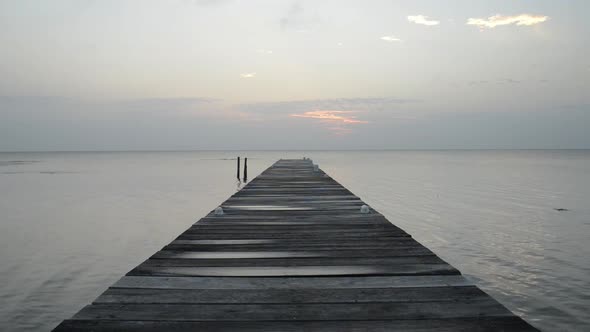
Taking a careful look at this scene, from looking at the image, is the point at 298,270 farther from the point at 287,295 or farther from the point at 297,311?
the point at 297,311

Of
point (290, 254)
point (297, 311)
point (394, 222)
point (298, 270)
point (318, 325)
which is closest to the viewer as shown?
point (318, 325)

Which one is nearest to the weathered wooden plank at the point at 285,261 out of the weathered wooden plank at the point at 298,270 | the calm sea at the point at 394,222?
the weathered wooden plank at the point at 298,270

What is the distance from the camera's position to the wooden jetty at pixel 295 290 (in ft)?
10.8

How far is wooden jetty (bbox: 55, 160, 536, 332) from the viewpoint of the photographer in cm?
330

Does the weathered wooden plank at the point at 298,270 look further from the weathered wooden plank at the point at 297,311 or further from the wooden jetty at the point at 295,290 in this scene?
the weathered wooden plank at the point at 297,311

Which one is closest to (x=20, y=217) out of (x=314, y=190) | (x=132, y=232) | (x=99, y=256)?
(x=132, y=232)

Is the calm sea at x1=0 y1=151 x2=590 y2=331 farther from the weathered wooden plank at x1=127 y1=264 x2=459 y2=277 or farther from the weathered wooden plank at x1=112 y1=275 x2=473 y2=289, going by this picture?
the weathered wooden plank at x1=112 y1=275 x2=473 y2=289

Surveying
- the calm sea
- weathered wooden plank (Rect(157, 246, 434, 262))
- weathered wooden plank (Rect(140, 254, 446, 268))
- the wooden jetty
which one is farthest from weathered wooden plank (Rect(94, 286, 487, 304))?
the calm sea

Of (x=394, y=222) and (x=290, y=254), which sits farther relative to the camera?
(x=394, y=222)

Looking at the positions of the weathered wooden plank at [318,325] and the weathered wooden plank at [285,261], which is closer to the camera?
the weathered wooden plank at [318,325]

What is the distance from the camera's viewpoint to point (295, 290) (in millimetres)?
4105

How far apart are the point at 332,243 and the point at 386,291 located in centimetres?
227

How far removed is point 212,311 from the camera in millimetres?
3541

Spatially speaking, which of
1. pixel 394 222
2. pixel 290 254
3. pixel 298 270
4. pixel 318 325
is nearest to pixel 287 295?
pixel 318 325
